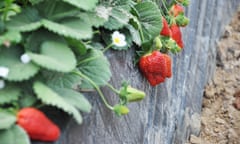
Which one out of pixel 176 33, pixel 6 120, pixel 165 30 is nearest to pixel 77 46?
pixel 6 120

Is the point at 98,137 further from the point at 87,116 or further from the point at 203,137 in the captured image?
the point at 203,137

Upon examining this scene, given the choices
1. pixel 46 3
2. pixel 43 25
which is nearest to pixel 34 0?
pixel 46 3

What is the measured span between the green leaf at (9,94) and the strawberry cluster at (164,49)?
61cm

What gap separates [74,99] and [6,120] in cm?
15

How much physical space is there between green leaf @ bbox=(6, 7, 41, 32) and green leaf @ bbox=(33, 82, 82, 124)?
0.15 metres

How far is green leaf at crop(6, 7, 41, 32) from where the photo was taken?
1046 millimetres

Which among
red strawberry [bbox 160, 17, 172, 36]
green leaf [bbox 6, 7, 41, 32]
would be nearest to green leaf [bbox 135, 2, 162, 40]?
red strawberry [bbox 160, 17, 172, 36]

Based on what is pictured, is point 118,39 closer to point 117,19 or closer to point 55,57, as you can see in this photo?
point 117,19

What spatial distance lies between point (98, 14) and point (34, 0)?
0.63 ft

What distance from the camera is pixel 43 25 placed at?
105 centimetres

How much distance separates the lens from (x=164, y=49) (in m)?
1.71

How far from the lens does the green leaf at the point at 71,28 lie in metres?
1.02

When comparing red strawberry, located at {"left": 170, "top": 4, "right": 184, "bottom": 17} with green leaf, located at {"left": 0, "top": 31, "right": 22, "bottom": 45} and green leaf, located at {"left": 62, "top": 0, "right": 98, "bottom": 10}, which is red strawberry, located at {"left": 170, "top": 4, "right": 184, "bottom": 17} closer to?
green leaf, located at {"left": 62, "top": 0, "right": 98, "bottom": 10}

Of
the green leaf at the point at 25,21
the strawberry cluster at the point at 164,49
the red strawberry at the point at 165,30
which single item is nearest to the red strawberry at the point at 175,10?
the strawberry cluster at the point at 164,49
